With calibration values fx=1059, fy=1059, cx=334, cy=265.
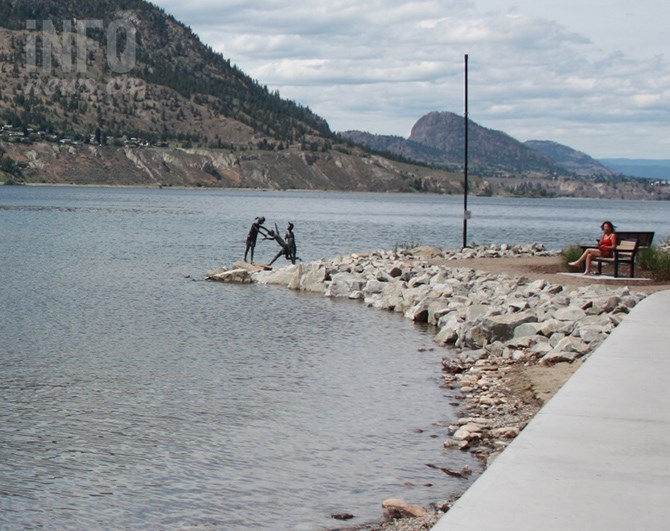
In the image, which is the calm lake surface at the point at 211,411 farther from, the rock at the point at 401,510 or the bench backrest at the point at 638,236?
the bench backrest at the point at 638,236

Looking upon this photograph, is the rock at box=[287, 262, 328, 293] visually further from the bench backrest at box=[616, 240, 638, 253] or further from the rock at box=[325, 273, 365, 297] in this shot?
the bench backrest at box=[616, 240, 638, 253]

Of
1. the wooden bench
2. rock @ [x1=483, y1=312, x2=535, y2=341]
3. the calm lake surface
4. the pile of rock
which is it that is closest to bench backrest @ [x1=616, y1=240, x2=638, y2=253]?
the wooden bench

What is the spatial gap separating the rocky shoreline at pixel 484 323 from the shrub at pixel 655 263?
317 centimetres

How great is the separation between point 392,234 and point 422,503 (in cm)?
6306

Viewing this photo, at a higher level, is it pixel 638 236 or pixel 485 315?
pixel 638 236

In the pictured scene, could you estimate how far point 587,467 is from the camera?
288 inches

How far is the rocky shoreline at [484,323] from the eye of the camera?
11977 mm

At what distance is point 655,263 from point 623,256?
1.22m

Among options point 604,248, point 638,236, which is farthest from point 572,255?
point 604,248

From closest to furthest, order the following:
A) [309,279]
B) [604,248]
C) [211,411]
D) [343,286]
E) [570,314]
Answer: [211,411]
[570,314]
[604,248]
[343,286]
[309,279]

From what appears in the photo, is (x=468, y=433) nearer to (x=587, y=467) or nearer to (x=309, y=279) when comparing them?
(x=587, y=467)

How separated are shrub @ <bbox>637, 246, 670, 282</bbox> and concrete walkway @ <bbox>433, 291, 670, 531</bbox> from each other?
46.2 ft

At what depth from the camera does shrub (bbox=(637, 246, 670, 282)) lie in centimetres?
2470

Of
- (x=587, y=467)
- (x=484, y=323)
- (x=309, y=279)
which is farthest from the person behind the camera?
(x=309, y=279)
